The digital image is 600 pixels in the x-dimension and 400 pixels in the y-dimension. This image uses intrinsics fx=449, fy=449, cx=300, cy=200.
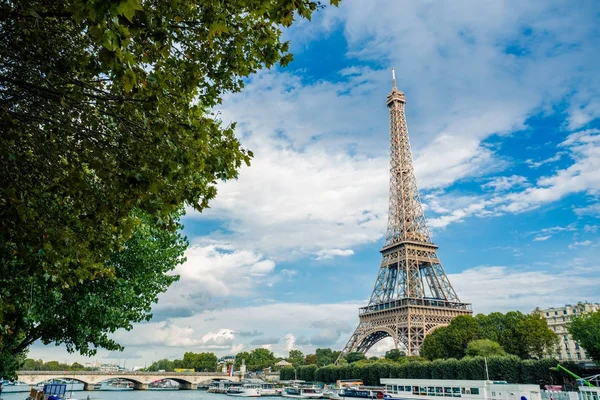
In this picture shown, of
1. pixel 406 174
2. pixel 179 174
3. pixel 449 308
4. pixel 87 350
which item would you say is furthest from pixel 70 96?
pixel 406 174

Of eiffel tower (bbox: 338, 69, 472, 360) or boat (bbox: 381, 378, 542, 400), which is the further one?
eiffel tower (bbox: 338, 69, 472, 360)

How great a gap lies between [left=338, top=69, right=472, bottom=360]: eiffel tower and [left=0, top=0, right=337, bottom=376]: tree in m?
65.1

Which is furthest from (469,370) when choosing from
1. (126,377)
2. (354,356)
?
(126,377)

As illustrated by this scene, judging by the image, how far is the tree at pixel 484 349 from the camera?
181 feet

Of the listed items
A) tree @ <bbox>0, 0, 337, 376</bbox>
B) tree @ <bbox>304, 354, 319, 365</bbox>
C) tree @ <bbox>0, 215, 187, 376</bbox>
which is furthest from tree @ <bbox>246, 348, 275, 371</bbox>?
tree @ <bbox>0, 0, 337, 376</bbox>

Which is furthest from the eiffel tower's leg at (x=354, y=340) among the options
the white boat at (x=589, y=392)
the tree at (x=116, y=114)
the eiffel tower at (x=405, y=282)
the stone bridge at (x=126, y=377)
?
the tree at (x=116, y=114)

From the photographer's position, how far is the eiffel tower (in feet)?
227

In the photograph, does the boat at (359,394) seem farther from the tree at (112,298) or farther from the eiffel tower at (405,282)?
the tree at (112,298)

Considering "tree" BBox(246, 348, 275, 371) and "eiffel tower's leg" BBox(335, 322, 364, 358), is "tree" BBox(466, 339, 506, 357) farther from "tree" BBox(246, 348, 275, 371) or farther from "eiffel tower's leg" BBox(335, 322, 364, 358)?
"tree" BBox(246, 348, 275, 371)

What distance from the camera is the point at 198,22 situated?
5.97 m

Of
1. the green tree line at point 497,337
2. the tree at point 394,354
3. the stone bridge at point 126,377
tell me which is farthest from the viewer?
the stone bridge at point 126,377

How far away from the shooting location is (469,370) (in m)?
51.4

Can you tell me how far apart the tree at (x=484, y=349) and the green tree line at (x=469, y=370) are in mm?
3404

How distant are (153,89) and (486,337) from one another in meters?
68.2
